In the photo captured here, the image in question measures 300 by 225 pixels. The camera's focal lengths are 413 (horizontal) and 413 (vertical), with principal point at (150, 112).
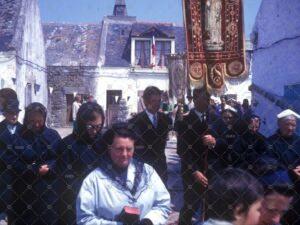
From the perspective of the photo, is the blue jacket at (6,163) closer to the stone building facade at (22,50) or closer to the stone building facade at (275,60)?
the stone building facade at (275,60)

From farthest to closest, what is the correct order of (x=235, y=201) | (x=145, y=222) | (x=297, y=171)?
(x=297, y=171)
(x=145, y=222)
(x=235, y=201)

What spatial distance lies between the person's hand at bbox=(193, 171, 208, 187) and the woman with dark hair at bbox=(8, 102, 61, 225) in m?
0.86

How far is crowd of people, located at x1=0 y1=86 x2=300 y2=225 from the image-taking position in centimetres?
163

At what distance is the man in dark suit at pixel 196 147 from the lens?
2.52 meters

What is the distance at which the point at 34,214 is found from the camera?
219 cm

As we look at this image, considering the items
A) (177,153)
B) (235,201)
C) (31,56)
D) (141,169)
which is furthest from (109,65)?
(235,201)

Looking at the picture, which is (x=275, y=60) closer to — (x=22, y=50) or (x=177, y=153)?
(x=177, y=153)

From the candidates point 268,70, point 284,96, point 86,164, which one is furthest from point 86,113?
point 268,70

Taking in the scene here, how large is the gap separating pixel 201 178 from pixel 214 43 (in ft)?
3.06

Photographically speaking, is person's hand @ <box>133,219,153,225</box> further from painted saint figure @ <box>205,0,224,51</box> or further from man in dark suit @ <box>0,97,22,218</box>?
painted saint figure @ <box>205,0,224,51</box>

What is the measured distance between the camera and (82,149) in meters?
2.05

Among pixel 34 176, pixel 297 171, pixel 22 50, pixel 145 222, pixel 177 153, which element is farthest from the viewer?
pixel 22 50

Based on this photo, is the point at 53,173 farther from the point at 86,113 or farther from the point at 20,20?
the point at 20,20

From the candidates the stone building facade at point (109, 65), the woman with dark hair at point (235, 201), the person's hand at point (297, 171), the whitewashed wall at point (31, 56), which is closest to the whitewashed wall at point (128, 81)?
the stone building facade at point (109, 65)
